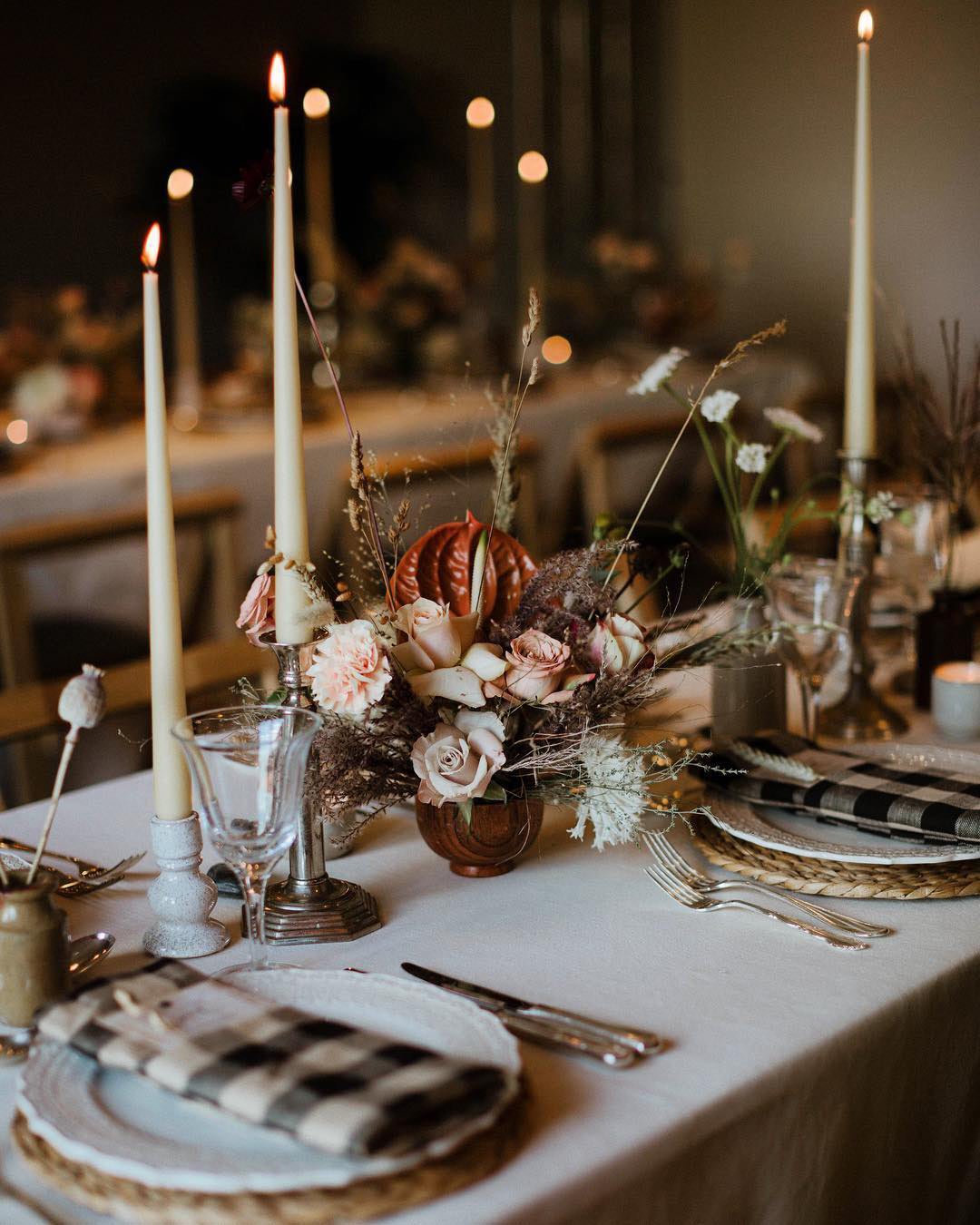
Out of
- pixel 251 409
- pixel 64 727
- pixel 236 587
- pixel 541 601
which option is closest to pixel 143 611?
pixel 236 587

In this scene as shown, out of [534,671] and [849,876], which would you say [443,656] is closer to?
[534,671]

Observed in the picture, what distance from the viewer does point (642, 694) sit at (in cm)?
99

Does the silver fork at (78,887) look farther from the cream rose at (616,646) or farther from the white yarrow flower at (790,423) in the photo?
the white yarrow flower at (790,423)

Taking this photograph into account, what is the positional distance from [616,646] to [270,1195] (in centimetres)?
48

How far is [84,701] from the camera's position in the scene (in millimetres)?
759

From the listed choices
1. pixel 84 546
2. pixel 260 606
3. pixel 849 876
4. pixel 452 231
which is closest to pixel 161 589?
pixel 260 606

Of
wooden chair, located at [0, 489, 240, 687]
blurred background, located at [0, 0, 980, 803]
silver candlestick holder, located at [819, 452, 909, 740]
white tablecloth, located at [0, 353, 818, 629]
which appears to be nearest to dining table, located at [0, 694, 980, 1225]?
silver candlestick holder, located at [819, 452, 909, 740]

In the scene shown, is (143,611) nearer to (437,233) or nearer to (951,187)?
(437,233)

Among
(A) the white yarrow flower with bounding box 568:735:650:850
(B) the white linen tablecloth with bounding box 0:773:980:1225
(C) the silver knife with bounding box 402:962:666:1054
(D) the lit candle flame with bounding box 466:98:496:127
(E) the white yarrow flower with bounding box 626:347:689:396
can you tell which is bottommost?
(B) the white linen tablecloth with bounding box 0:773:980:1225

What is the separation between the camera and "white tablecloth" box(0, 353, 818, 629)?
2926 millimetres

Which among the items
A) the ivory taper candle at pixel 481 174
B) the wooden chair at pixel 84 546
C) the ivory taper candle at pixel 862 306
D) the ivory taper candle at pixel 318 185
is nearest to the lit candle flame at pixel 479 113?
the ivory taper candle at pixel 481 174

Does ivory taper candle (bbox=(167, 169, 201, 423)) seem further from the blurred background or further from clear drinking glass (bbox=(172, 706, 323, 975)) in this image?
clear drinking glass (bbox=(172, 706, 323, 975))

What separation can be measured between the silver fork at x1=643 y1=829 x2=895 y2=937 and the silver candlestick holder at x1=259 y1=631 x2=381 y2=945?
224mm

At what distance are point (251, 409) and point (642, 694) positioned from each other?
2.91m
